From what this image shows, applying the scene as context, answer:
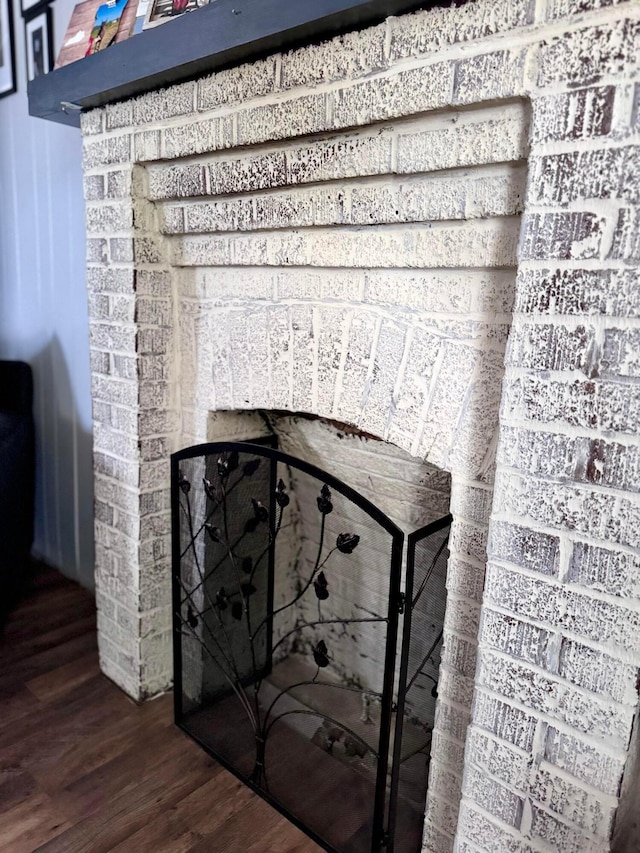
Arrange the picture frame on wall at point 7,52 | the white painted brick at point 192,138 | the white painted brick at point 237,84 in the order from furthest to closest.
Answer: the picture frame on wall at point 7,52
the white painted brick at point 192,138
the white painted brick at point 237,84

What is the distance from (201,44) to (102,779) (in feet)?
5.65

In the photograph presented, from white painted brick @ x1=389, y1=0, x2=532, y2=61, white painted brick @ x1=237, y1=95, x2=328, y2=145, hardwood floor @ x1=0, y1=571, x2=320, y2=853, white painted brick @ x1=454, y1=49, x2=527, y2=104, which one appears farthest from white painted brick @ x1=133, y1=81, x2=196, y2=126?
hardwood floor @ x1=0, y1=571, x2=320, y2=853

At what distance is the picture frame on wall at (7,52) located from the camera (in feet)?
7.41

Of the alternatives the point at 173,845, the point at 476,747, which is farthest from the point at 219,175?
the point at 173,845

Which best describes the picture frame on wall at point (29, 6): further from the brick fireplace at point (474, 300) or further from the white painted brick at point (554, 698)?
the white painted brick at point (554, 698)

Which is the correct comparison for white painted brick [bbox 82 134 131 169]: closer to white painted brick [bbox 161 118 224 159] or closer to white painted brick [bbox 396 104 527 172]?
white painted brick [bbox 161 118 224 159]

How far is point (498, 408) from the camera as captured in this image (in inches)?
41.2

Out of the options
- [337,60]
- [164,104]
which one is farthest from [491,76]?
[164,104]

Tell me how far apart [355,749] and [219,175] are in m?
1.47

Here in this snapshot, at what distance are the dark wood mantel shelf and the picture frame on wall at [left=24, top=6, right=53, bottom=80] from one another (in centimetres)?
68

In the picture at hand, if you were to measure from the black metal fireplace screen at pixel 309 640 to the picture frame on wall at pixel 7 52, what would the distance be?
1.75m

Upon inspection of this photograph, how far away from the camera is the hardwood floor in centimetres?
140

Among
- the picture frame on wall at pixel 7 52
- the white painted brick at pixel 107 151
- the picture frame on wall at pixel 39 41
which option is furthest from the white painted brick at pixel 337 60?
the picture frame on wall at pixel 7 52

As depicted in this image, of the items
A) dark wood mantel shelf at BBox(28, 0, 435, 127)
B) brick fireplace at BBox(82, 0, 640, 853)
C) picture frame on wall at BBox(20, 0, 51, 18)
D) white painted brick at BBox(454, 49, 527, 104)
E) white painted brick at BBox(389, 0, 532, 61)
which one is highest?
picture frame on wall at BBox(20, 0, 51, 18)
